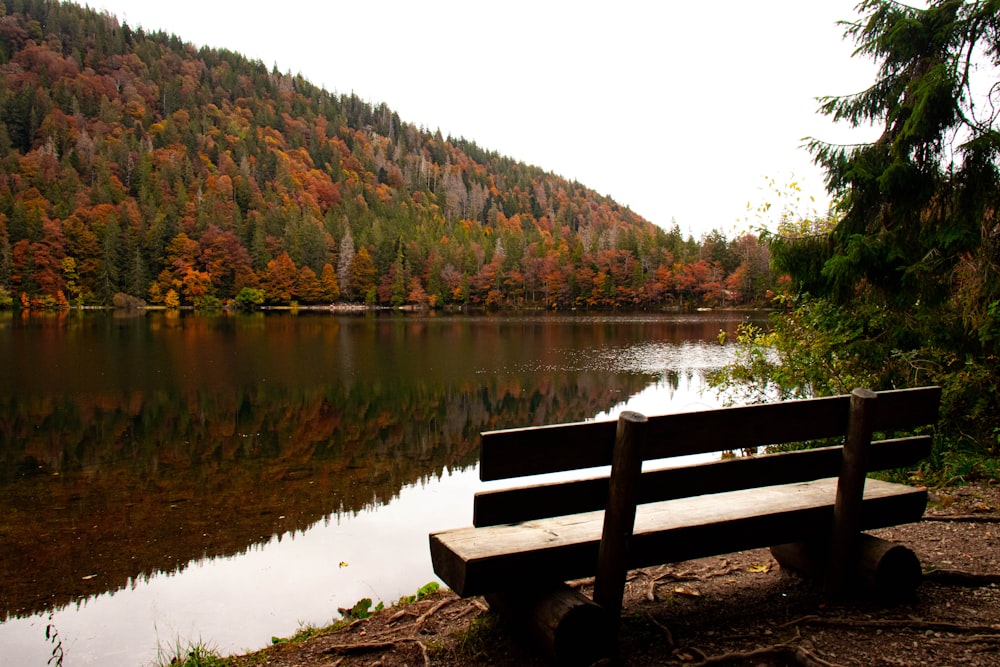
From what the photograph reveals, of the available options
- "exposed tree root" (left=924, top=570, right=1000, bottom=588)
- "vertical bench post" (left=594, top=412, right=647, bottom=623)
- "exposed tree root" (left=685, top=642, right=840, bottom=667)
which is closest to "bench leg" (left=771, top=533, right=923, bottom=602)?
"exposed tree root" (left=924, top=570, right=1000, bottom=588)

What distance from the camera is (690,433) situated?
3.24 metres

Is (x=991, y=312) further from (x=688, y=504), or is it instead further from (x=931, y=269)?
(x=688, y=504)

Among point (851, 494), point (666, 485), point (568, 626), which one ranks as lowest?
point (568, 626)

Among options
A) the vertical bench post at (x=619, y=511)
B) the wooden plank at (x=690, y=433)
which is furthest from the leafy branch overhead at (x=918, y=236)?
the vertical bench post at (x=619, y=511)

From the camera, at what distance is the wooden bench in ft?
10.2

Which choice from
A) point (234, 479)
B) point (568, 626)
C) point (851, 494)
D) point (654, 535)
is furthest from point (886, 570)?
point (234, 479)

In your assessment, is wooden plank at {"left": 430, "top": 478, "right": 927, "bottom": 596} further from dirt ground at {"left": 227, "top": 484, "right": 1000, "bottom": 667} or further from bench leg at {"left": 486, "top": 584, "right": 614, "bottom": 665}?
dirt ground at {"left": 227, "top": 484, "right": 1000, "bottom": 667}

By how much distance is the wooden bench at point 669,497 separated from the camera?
122 inches

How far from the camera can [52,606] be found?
7.23 m

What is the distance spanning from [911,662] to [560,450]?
216 cm

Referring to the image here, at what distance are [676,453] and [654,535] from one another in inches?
20.3

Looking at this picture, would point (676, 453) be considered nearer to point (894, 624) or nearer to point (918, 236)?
point (894, 624)

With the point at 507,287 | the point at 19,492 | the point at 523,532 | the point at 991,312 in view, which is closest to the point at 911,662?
the point at 523,532

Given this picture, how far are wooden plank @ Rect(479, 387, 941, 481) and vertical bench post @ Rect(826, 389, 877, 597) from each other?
7cm
